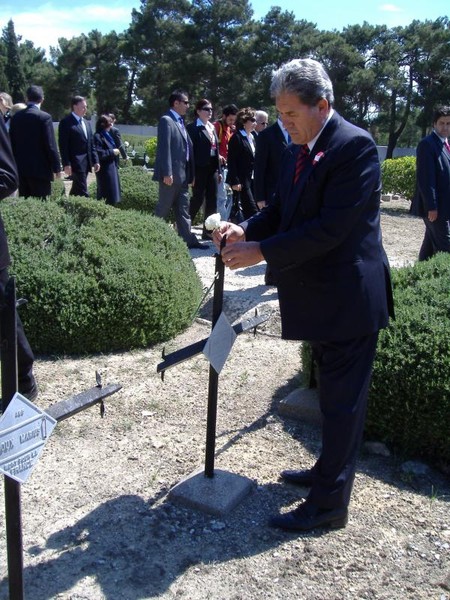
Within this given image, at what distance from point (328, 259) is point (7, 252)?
1822 mm

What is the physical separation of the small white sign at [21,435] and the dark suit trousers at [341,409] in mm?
1174

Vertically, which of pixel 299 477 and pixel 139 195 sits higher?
pixel 139 195

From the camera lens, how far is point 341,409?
2660 millimetres

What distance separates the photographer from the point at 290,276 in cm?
265

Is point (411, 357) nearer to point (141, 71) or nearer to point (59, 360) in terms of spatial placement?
point (59, 360)

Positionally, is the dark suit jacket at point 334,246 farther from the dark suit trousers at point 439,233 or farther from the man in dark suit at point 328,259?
the dark suit trousers at point 439,233

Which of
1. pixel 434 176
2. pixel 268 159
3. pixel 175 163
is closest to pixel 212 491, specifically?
pixel 268 159

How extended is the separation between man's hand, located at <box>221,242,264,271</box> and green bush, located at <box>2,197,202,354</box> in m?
2.21

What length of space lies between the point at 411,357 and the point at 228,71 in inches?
1543

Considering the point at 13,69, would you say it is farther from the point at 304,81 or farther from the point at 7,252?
the point at 304,81

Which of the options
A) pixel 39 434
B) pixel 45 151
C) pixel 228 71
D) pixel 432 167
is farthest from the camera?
pixel 228 71

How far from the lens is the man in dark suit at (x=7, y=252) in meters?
3.31

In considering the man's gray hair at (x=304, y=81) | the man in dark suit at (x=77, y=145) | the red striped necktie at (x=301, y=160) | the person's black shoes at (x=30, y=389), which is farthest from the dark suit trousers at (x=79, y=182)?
the man's gray hair at (x=304, y=81)

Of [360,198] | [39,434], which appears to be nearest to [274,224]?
[360,198]
